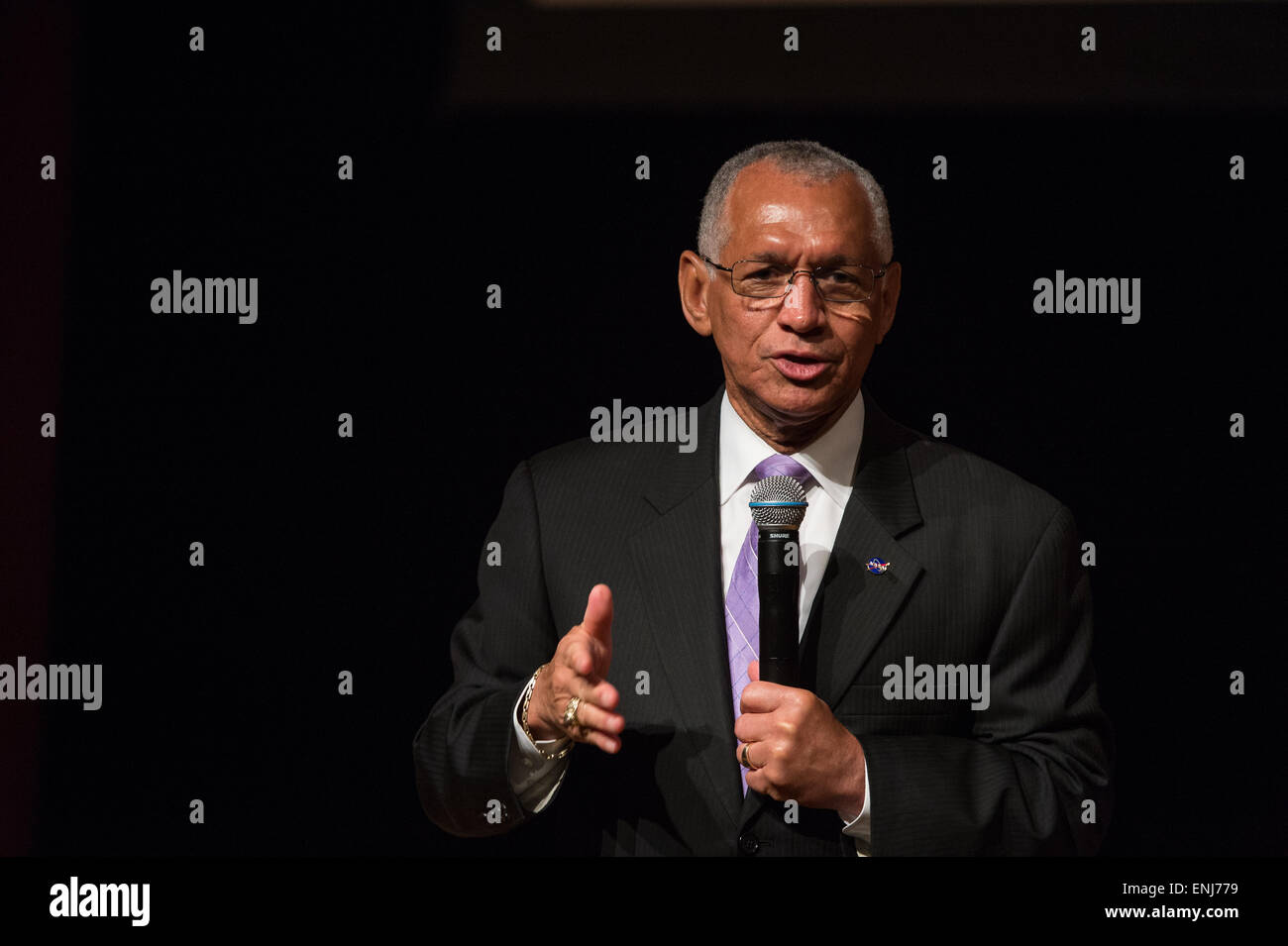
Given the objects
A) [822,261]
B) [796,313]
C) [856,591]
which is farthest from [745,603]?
[822,261]

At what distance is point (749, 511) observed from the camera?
3195mm

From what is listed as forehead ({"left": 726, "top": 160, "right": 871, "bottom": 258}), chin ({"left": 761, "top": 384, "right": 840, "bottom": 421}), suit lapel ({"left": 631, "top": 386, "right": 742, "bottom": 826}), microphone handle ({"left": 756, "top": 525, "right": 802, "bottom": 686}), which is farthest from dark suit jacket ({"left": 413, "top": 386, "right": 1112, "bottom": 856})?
forehead ({"left": 726, "top": 160, "right": 871, "bottom": 258})

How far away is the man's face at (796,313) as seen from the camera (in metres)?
3.10

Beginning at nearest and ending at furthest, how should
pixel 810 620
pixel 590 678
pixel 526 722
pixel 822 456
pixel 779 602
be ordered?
pixel 590 678 < pixel 779 602 < pixel 526 722 < pixel 810 620 < pixel 822 456

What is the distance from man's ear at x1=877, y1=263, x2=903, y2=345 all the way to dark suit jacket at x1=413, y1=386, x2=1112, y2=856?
18cm

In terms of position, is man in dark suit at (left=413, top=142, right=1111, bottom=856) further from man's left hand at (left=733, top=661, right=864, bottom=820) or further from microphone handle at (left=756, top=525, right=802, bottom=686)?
microphone handle at (left=756, top=525, right=802, bottom=686)

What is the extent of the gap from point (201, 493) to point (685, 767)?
1246 millimetres

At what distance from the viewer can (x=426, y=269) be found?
11.4 ft

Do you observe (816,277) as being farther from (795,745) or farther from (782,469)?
(795,745)

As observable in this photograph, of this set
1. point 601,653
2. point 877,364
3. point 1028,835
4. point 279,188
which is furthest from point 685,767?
point 279,188

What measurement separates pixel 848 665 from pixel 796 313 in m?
0.70

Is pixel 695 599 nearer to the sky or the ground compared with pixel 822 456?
nearer to the ground

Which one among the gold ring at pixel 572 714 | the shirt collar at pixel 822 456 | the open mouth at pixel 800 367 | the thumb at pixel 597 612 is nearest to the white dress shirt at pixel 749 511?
the shirt collar at pixel 822 456

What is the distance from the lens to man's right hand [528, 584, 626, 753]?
2.69 m
